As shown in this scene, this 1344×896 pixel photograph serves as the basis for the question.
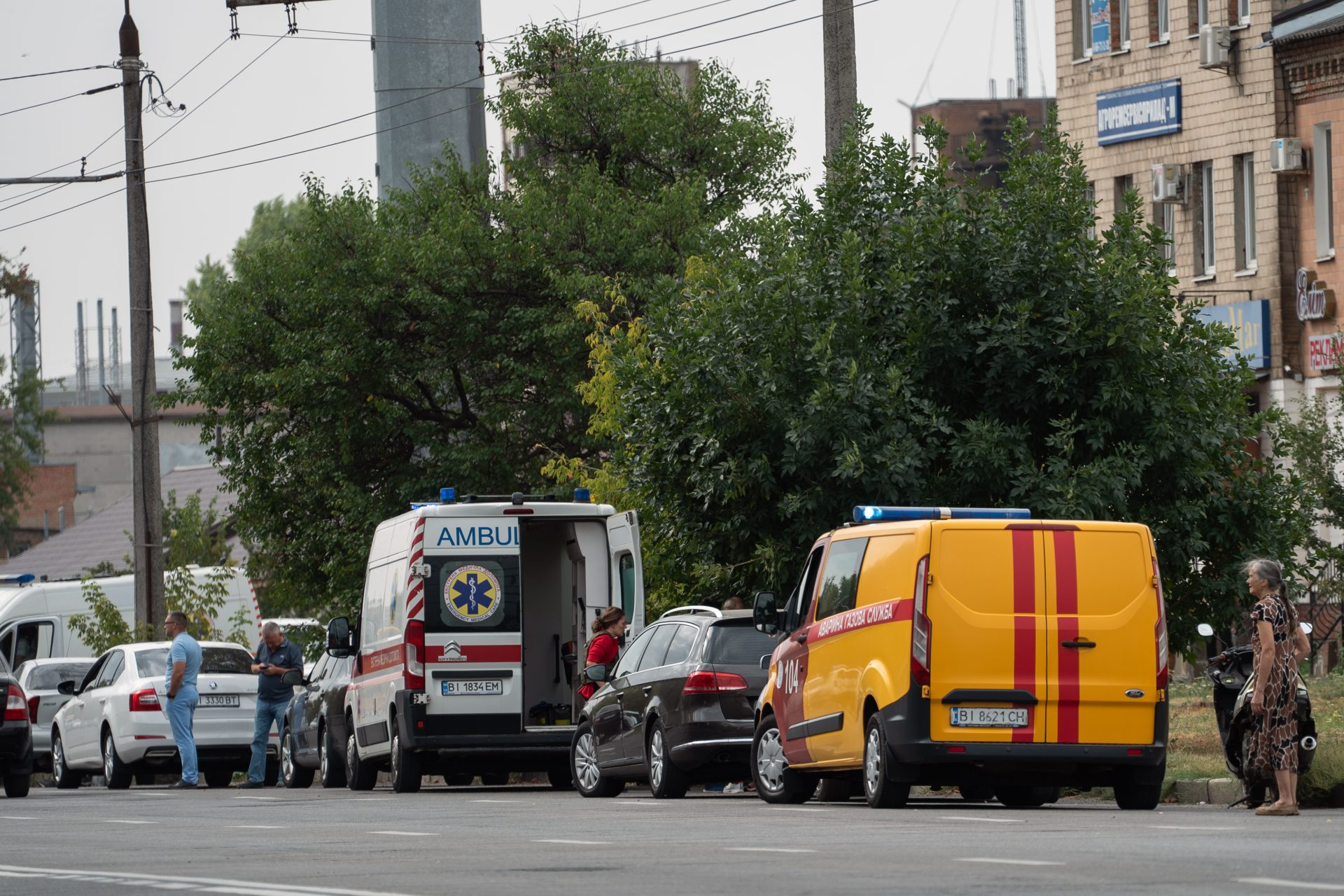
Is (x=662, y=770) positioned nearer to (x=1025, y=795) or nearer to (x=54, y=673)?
(x=1025, y=795)

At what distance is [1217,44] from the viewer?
42.3m

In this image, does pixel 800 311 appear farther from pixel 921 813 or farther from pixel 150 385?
pixel 150 385

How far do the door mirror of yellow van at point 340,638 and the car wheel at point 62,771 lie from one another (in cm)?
711

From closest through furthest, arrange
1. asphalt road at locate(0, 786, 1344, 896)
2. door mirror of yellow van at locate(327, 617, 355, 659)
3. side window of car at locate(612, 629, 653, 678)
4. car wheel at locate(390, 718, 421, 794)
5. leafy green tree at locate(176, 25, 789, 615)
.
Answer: asphalt road at locate(0, 786, 1344, 896) < side window of car at locate(612, 629, 653, 678) < car wheel at locate(390, 718, 421, 794) < door mirror of yellow van at locate(327, 617, 355, 659) < leafy green tree at locate(176, 25, 789, 615)

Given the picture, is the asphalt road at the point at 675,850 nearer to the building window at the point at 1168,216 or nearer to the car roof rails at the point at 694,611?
the car roof rails at the point at 694,611

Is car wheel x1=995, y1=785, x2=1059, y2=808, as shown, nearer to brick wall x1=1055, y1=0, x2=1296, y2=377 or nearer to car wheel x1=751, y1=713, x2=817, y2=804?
car wheel x1=751, y1=713, x2=817, y2=804

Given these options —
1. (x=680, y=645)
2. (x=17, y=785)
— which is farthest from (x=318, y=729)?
(x=680, y=645)

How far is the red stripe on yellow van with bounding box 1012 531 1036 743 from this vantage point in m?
17.2

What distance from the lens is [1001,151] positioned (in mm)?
24109

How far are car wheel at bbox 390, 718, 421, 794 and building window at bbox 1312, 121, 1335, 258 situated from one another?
22.0 meters

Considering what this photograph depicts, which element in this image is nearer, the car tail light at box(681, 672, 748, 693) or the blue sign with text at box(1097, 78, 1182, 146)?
the car tail light at box(681, 672, 748, 693)

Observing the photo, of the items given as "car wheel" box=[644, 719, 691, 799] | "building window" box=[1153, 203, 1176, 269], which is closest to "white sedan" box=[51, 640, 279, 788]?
"car wheel" box=[644, 719, 691, 799]

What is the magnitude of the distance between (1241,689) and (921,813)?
8.84ft

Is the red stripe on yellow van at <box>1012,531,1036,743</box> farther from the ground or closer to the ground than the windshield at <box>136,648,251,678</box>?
farther from the ground
